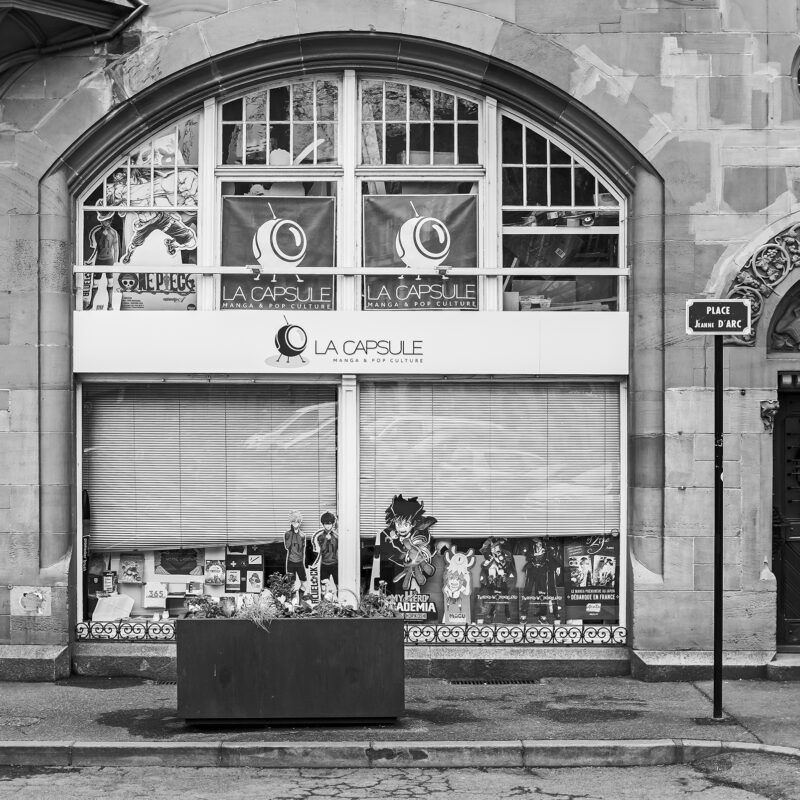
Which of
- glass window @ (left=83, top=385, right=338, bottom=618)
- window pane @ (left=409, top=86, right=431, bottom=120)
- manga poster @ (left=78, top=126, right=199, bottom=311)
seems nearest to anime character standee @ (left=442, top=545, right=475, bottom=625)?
glass window @ (left=83, top=385, right=338, bottom=618)

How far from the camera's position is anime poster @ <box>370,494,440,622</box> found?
12.4 metres

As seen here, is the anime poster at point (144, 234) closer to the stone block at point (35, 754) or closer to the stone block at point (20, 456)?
the stone block at point (20, 456)

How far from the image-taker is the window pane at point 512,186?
12.4 meters

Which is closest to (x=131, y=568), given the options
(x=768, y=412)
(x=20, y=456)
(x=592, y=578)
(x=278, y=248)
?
(x=20, y=456)

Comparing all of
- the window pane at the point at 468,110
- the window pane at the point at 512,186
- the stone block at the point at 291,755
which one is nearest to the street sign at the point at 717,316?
the window pane at the point at 512,186

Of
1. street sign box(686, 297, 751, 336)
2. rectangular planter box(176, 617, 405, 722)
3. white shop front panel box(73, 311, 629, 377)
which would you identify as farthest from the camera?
white shop front panel box(73, 311, 629, 377)

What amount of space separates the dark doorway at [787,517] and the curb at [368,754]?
348 centimetres

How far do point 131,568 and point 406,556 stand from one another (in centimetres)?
278

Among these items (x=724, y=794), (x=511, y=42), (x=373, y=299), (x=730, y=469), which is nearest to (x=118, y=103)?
(x=373, y=299)

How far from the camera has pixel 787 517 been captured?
1230 centimetres

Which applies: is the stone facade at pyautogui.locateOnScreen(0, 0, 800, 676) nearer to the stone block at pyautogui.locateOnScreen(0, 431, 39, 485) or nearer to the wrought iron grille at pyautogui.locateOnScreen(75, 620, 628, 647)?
the stone block at pyautogui.locateOnScreen(0, 431, 39, 485)

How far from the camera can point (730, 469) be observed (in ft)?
38.9

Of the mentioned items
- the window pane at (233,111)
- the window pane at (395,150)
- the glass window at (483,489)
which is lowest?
the glass window at (483,489)

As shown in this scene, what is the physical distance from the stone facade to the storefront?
0.42 m
